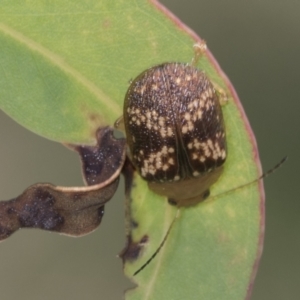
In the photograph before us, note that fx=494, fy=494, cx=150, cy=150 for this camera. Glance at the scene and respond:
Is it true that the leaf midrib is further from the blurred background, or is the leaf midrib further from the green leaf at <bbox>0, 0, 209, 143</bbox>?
the blurred background

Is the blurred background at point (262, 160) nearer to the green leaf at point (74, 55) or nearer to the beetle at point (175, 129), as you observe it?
the beetle at point (175, 129)

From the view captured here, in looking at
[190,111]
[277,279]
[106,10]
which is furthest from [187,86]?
[277,279]

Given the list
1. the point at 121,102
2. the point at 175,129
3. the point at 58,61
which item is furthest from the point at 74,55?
the point at 175,129

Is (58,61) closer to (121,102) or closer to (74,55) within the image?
(74,55)

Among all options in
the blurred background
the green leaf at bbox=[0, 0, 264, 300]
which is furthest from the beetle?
the blurred background

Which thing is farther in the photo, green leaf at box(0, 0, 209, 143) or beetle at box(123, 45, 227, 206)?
beetle at box(123, 45, 227, 206)

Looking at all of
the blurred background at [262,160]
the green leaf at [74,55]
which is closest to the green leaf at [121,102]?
the green leaf at [74,55]
